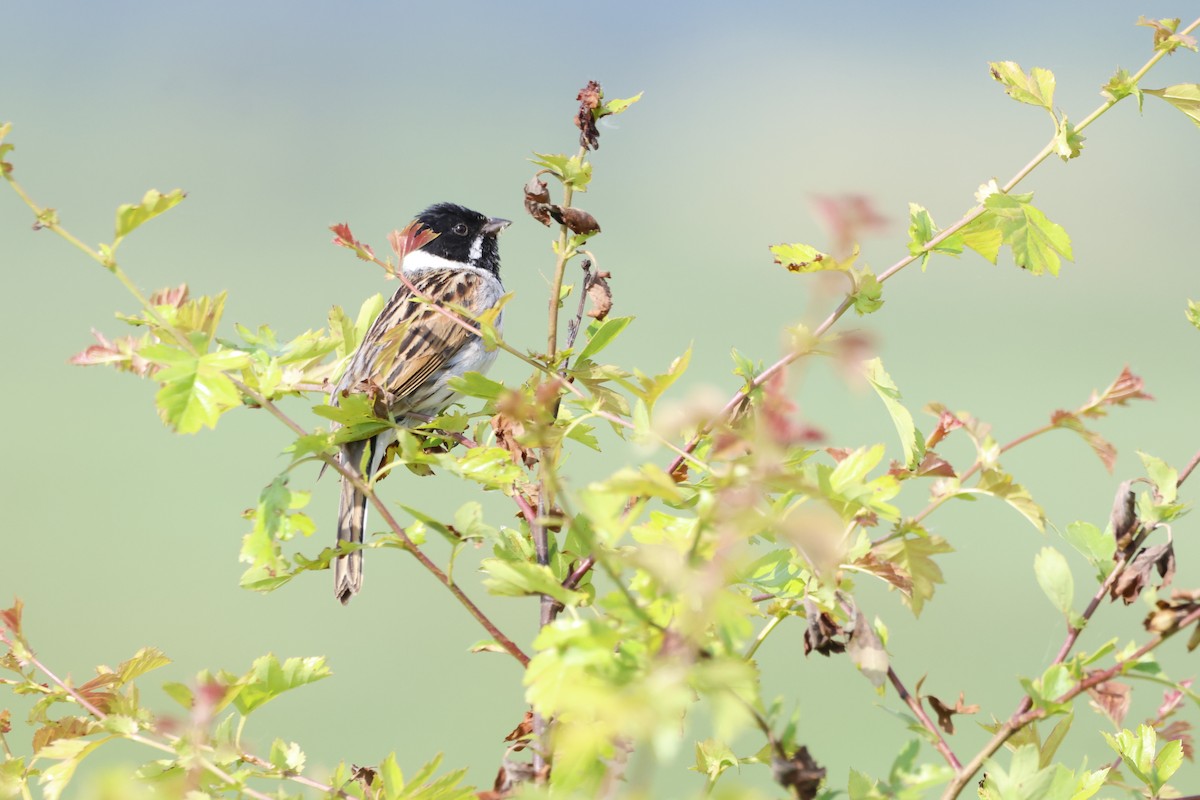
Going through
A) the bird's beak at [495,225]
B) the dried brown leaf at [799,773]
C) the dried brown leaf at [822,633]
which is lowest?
the dried brown leaf at [799,773]

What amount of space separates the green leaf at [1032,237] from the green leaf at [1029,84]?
0.11m

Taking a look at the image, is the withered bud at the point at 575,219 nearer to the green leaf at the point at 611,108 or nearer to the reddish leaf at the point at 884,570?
the green leaf at the point at 611,108

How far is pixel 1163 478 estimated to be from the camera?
3.01 feet

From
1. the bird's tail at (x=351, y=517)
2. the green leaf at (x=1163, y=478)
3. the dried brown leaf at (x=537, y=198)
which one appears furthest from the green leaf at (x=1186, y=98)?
the bird's tail at (x=351, y=517)

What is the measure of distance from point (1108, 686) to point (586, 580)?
1.40ft

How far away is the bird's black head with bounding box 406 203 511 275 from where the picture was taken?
3.09 m

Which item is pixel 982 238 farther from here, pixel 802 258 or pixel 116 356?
pixel 116 356

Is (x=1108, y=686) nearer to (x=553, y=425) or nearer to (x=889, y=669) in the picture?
(x=889, y=669)

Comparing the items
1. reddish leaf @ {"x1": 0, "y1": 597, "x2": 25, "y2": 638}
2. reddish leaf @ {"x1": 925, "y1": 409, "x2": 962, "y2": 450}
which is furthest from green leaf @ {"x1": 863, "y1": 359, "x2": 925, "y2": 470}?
reddish leaf @ {"x1": 0, "y1": 597, "x2": 25, "y2": 638}

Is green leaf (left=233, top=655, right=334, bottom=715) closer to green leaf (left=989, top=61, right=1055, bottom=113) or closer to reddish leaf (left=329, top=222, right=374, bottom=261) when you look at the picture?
reddish leaf (left=329, top=222, right=374, bottom=261)

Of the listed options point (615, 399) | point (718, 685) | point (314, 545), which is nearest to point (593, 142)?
point (615, 399)

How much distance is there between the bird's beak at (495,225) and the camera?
3.00m

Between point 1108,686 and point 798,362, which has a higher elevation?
point 798,362

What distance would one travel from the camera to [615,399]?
1.05 m
